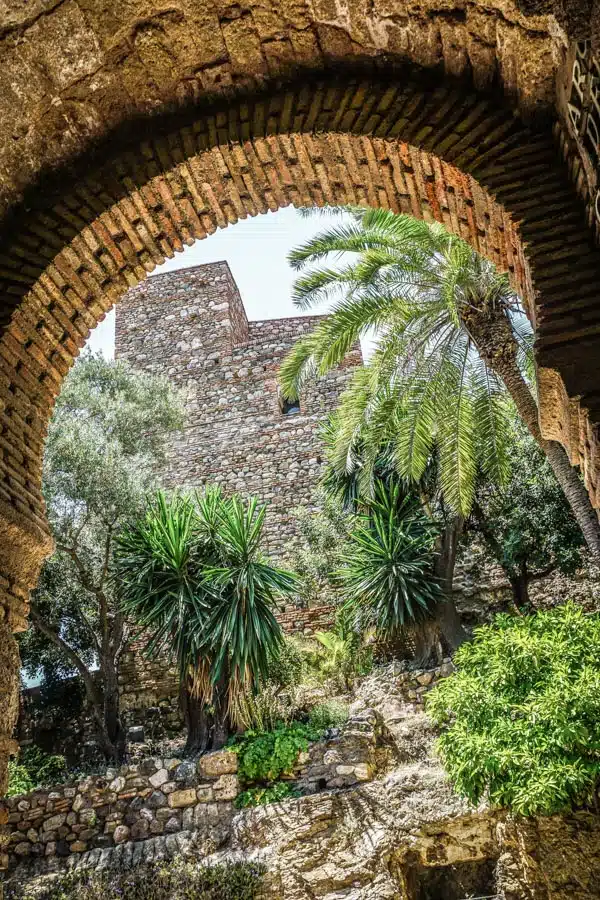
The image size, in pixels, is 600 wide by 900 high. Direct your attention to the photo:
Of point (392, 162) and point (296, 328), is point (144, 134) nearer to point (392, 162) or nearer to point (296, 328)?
point (392, 162)

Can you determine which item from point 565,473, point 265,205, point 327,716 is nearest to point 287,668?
point 327,716

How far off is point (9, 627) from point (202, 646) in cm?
587

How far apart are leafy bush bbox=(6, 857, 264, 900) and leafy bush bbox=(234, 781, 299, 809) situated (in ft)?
2.84

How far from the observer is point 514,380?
7559 millimetres

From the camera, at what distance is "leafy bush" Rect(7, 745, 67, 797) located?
9.02m

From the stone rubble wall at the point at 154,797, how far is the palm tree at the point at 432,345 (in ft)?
9.40

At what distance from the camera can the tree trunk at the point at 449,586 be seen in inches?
375

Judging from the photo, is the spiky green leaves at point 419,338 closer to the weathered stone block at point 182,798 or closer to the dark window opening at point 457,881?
the dark window opening at point 457,881

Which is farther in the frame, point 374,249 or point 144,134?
point 374,249

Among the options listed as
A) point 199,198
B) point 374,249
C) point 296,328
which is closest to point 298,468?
point 296,328

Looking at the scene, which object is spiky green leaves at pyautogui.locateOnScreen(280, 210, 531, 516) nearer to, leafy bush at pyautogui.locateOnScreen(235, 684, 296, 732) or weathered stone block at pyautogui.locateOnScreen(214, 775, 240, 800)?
leafy bush at pyautogui.locateOnScreen(235, 684, 296, 732)

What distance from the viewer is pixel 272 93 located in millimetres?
3525

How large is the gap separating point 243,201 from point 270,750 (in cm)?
628

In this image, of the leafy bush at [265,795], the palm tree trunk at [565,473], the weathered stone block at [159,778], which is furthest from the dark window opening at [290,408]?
the leafy bush at [265,795]
